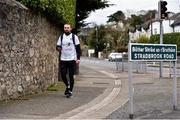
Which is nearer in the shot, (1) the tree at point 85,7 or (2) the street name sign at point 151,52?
(2) the street name sign at point 151,52

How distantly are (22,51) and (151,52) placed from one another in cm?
403

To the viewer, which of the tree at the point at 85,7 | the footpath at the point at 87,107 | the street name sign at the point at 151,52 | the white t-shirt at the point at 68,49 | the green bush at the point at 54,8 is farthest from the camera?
the tree at the point at 85,7

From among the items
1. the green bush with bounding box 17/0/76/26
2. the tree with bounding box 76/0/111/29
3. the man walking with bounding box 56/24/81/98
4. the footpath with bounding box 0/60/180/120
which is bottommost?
the footpath with bounding box 0/60/180/120

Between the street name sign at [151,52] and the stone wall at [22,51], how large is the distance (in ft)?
11.1

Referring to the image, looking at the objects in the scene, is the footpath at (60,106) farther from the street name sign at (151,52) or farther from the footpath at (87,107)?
the street name sign at (151,52)

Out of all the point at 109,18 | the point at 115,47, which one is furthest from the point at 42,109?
the point at 109,18

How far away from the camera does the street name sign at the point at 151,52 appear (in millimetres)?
9133

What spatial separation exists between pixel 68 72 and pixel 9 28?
2.38 m

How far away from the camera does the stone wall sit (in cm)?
1134

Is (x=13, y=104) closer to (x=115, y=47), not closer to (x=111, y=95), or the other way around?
(x=111, y=95)

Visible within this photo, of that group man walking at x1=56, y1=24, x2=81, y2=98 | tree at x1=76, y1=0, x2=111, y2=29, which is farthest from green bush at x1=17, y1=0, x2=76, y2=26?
tree at x1=76, y1=0, x2=111, y2=29

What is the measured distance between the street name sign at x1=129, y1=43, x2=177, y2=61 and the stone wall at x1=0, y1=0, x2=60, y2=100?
3392 millimetres

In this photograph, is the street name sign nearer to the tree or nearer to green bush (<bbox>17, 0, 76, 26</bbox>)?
green bush (<bbox>17, 0, 76, 26</bbox>)

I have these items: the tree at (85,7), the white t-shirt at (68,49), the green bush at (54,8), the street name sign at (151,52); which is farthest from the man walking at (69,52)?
the tree at (85,7)
